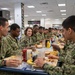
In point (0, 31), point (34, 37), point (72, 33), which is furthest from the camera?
point (34, 37)

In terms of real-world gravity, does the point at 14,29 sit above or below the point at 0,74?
above

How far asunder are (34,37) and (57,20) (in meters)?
15.6

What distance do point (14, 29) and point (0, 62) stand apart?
1.51 meters

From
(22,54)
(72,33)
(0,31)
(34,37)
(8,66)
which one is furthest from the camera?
(34,37)

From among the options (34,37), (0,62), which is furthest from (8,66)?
(34,37)

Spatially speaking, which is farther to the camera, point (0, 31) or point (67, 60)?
point (0, 31)

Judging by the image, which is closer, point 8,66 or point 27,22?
point 8,66

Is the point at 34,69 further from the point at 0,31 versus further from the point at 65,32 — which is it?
the point at 0,31

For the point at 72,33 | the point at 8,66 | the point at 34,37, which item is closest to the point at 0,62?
the point at 8,66

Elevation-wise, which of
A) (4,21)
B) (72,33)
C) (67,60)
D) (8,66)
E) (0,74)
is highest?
(4,21)

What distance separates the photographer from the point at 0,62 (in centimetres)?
194

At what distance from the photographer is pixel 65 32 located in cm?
174

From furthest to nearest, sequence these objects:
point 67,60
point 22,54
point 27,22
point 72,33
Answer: point 27,22 < point 22,54 < point 72,33 < point 67,60

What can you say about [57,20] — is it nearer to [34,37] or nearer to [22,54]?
[34,37]
